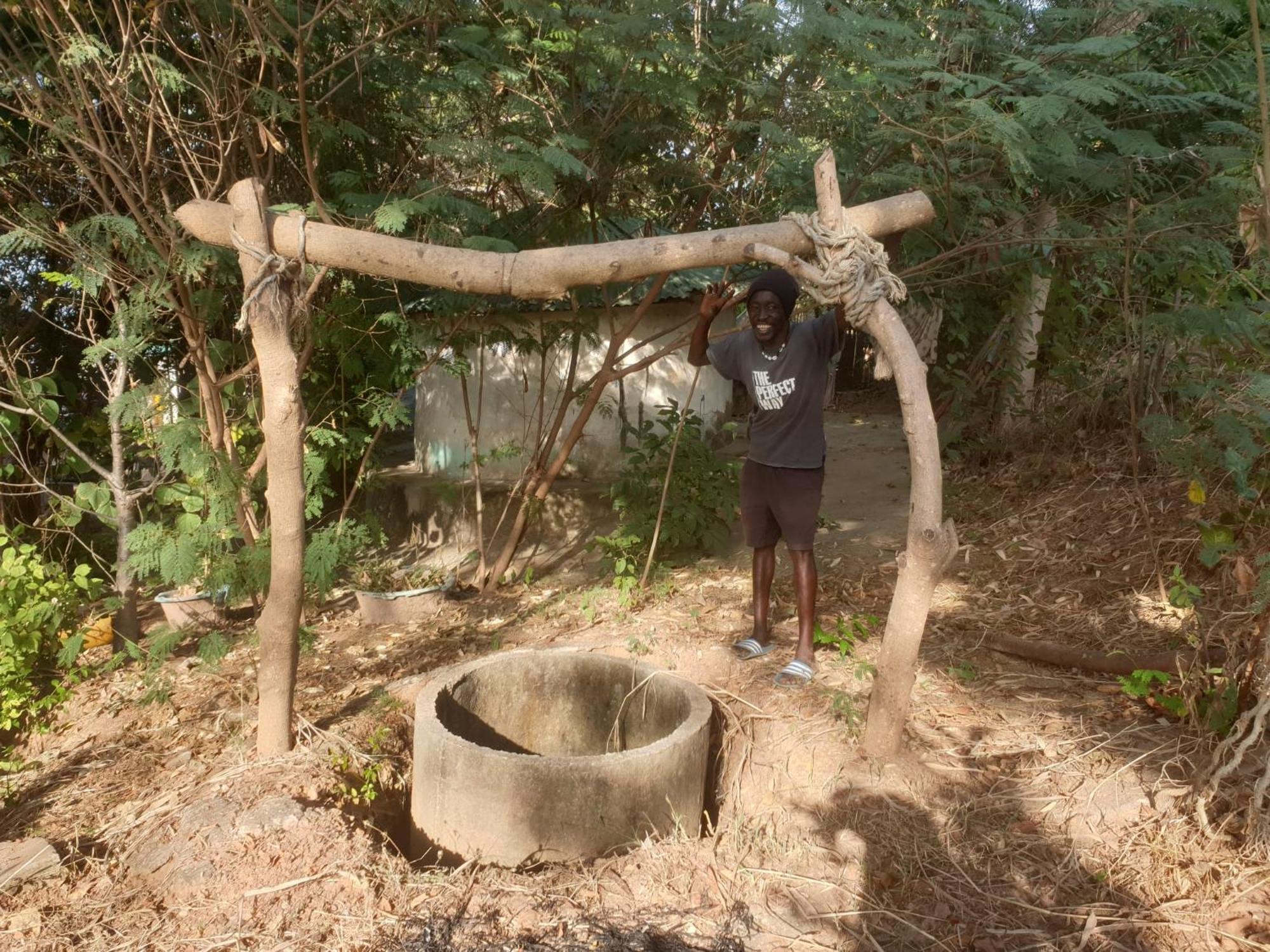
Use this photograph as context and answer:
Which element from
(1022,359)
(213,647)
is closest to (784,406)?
(213,647)

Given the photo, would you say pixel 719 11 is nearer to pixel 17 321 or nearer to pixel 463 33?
pixel 463 33

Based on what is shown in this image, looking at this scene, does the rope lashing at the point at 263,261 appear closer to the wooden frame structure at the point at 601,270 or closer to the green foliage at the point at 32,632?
the wooden frame structure at the point at 601,270

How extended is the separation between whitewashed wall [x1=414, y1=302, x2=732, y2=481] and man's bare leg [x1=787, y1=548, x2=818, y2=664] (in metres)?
5.21

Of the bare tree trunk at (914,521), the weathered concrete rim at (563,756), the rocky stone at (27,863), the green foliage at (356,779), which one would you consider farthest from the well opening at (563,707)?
the rocky stone at (27,863)

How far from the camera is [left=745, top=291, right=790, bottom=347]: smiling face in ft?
12.9

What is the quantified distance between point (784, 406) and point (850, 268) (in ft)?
3.45

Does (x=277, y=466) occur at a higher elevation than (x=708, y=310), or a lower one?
lower

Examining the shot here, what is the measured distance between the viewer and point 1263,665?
116 inches

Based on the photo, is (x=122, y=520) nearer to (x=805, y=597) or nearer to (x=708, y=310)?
(x=708, y=310)

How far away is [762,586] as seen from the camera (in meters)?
4.46

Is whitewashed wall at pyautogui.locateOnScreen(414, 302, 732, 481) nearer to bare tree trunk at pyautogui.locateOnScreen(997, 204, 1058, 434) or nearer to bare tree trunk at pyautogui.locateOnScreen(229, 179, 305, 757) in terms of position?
bare tree trunk at pyautogui.locateOnScreen(997, 204, 1058, 434)

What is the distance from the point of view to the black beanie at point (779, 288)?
3969 mm

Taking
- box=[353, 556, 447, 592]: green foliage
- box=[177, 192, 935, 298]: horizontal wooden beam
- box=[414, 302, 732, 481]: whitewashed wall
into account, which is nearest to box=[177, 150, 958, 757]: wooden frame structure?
box=[177, 192, 935, 298]: horizontal wooden beam

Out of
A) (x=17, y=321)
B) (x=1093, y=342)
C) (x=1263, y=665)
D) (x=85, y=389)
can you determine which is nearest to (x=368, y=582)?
(x=85, y=389)
